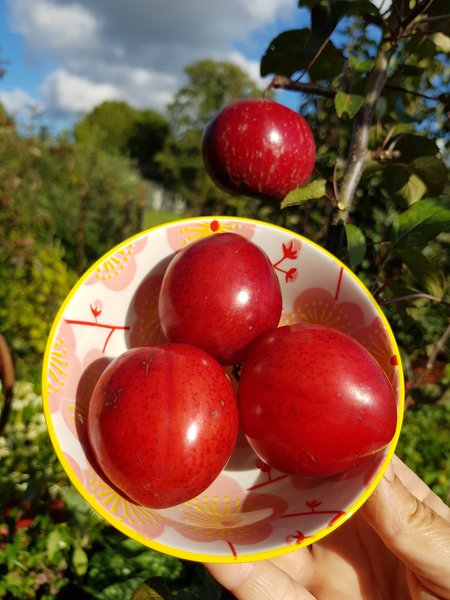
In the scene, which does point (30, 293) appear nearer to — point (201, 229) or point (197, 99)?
point (201, 229)

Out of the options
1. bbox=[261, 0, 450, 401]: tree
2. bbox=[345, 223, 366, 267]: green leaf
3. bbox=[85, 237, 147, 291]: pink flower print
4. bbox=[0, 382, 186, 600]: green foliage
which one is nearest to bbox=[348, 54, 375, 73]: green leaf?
bbox=[261, 0, 450, 401]: tree

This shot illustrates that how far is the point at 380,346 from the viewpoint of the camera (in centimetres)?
100

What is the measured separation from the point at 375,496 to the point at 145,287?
0.67 meters

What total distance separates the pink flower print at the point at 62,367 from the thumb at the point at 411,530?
64cm

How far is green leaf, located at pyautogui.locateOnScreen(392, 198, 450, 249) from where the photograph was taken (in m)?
0.99

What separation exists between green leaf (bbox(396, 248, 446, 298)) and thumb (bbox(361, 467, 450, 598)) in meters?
0.39

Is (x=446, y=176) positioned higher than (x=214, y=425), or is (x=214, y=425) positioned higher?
(x=446, y=176)

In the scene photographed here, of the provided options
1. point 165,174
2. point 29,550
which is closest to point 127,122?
point 165,174

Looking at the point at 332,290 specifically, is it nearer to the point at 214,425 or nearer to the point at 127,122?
the point at 214,425

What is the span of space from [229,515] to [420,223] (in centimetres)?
72

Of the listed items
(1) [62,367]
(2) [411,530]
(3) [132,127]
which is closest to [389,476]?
(2) [411,530]

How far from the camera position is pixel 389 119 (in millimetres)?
1270

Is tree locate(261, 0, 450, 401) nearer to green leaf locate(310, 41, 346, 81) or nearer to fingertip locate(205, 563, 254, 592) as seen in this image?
green leaf locate(310, 41, 346, 81)

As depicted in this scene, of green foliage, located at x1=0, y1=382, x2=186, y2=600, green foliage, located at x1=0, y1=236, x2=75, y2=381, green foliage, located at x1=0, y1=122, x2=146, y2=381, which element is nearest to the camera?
green foliage, located at x1=0, y1=382, x2=186, y2=600
